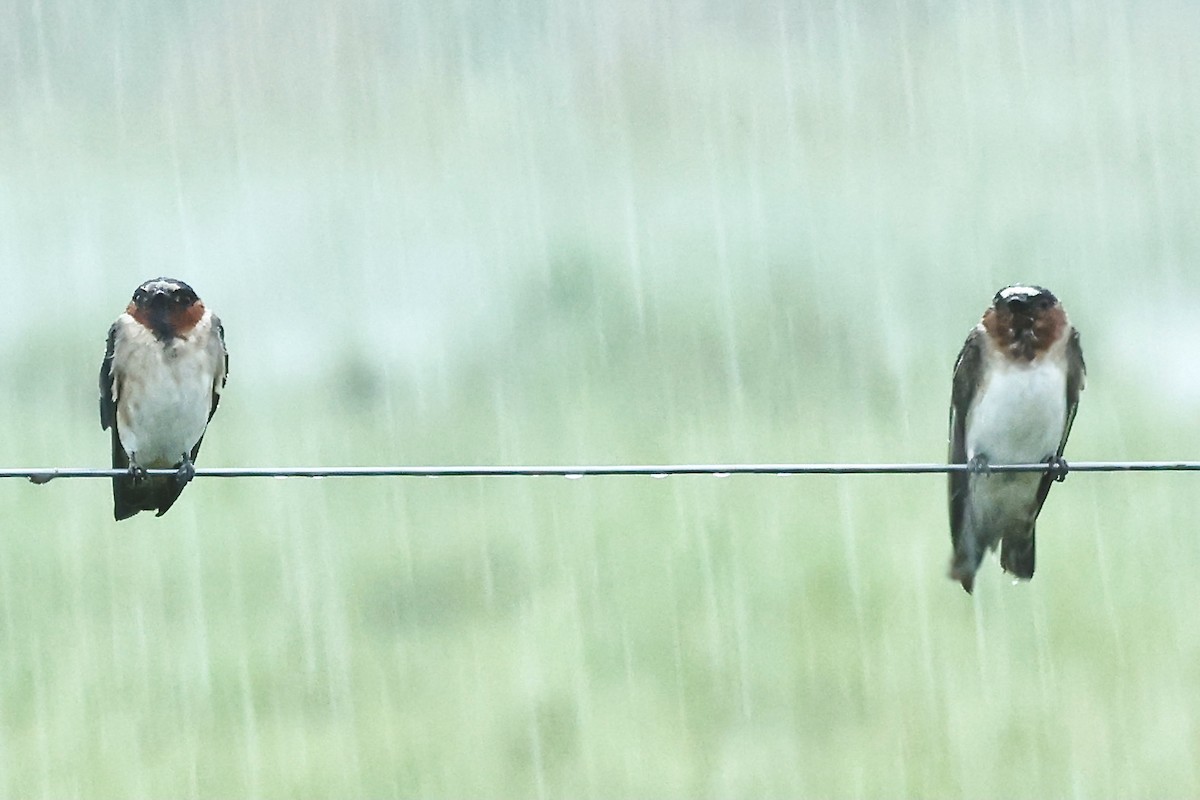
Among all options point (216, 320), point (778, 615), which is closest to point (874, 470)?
point (216, 320)

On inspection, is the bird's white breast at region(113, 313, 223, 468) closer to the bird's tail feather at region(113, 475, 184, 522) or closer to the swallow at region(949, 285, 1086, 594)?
the bird's tail feather at region(113, 475, 184, 522)

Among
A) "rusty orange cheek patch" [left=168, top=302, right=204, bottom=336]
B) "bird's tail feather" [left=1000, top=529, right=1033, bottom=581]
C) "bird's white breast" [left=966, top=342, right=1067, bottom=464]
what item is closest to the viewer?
"bird's white breast" [left=966, top=342, right=1067, bottom=464]

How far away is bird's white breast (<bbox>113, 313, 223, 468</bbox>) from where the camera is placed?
579cm

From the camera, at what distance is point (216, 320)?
19.7 ft

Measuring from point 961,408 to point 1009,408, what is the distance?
30cm

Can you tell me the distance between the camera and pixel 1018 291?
18.5 ft

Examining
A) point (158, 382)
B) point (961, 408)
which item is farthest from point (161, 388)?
point (961, 408)

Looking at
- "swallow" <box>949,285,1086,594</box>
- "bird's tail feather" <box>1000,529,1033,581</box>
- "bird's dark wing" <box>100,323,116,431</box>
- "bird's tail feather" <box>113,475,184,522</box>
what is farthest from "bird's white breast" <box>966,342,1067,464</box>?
"bird's dark wing" <box>100,323,116,431</box>

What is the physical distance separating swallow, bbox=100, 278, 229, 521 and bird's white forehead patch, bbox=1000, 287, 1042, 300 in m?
2.67

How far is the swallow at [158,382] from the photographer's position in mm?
5793

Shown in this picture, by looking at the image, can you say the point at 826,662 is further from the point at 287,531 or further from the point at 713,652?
the point at 287,531

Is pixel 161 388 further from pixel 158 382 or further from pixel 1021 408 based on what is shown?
pixel 1021 408

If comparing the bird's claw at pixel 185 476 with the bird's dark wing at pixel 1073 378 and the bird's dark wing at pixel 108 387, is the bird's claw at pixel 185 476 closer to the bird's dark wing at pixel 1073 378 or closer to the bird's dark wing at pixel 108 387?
the bird's dark wing at pixel 108 387

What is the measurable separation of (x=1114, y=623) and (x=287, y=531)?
29.4 feet
